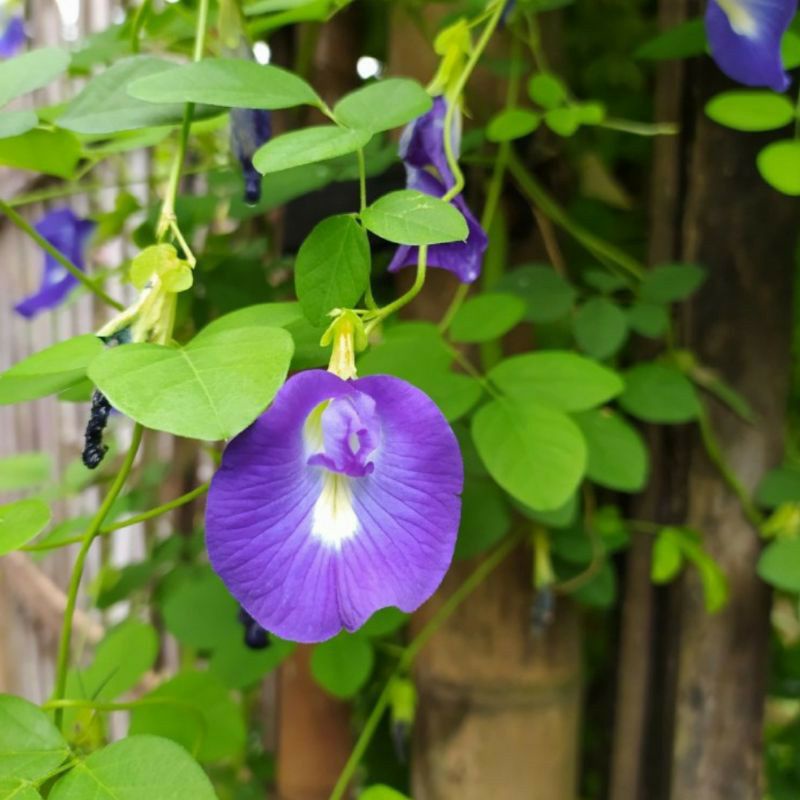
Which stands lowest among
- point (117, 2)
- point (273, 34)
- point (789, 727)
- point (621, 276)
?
point (789, 727)

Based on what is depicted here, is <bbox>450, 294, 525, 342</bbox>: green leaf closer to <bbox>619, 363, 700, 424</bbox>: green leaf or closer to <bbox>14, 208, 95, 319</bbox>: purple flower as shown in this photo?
<bbox>619, 363, 700, 424</bbox>: green leaf

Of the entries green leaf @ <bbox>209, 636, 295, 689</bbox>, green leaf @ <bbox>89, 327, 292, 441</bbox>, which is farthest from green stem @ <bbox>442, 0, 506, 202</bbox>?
green leaf @ <bbox>209, 636, 295, 689</bbox>

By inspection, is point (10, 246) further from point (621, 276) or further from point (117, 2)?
point (621, 276)

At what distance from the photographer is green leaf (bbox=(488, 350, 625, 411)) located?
0.61 metres

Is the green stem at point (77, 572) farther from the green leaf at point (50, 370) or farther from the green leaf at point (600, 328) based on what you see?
the green leaf at point (600, 328)

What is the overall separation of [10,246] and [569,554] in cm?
258

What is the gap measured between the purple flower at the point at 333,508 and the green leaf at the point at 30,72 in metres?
0.26

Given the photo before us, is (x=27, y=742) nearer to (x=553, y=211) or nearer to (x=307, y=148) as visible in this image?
(x=307, y=148)

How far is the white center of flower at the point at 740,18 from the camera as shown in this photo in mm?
587

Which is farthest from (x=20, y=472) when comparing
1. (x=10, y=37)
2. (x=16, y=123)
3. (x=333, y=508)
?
(x=10, y=37)

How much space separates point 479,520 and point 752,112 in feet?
1.19

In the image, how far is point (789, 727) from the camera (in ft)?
3.59

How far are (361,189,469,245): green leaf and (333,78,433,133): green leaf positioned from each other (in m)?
0.04

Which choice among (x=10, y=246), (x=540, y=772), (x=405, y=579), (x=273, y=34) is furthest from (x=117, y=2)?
(x=405, y=579)
